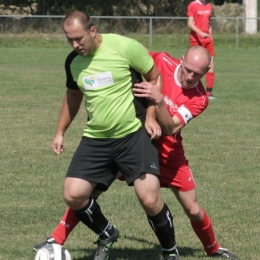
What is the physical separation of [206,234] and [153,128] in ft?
3.53

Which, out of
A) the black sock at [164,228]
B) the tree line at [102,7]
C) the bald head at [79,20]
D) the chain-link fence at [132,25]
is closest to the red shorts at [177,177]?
the black sock at [164,228]

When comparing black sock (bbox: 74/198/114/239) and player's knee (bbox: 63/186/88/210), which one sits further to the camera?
black sock (bbox: 74/198/114/239)

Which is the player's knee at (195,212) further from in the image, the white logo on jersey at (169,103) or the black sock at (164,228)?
the white logo on jersey at (169,103)

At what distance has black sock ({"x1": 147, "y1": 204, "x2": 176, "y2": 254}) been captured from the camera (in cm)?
495

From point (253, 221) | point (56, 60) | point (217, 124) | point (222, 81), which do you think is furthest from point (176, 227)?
point (56, 60)

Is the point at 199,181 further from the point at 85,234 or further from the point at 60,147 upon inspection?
the point at 60,147

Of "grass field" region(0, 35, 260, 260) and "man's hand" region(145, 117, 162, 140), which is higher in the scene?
"man's hand" region(145, 117, 162, 140)

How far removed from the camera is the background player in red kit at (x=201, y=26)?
14.8 meters

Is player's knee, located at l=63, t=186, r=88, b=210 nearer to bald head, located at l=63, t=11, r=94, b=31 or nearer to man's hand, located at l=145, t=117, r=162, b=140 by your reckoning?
man's hand, located at l=145, t=117, r=162, b=140

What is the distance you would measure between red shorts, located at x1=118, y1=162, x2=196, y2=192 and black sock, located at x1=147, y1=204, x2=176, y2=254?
0.28 metres

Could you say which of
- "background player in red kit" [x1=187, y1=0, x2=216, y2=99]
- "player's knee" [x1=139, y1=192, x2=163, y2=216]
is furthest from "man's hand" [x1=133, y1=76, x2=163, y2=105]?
"background player in red kit" [x1=187, y1=0, x2=216, y2=99]

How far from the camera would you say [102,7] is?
1604 inches

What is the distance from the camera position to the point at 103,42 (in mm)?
4875

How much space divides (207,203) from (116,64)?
254 cm
